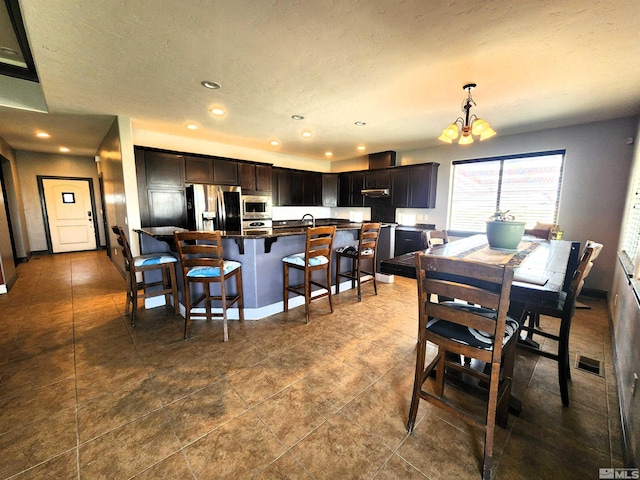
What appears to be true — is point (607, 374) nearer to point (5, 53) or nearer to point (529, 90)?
point (529, 90)

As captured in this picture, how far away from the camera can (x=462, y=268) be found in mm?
1218

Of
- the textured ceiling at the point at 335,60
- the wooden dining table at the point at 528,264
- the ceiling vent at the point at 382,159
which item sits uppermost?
the textured ceiling at the point at 335,60

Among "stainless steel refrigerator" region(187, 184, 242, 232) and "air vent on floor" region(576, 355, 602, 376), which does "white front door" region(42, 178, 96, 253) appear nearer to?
"stainless steel refrigerator" region(187, 184, 242, 232)

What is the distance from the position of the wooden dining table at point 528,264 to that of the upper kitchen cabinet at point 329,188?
16.4 ft

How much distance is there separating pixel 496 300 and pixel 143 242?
3961mm

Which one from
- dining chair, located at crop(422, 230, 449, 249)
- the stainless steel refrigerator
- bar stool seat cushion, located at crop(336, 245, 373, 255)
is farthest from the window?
the stainless steel refrigerator

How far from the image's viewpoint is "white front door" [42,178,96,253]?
672cm

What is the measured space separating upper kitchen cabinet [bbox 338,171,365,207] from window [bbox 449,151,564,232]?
214cm

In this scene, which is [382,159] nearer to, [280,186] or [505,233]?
[280,186]

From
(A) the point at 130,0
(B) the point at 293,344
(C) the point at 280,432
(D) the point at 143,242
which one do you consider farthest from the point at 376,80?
(D) the point at 143,242

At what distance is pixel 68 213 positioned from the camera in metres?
6.94

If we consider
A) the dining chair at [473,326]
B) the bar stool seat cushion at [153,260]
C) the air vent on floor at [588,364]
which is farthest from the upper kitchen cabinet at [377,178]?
the dining chair at [473,326]

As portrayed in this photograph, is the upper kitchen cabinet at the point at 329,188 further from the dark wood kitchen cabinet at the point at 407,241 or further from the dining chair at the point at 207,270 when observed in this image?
the dining chair at the point at 207,270

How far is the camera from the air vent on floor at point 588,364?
207cm
